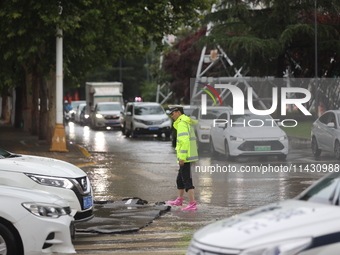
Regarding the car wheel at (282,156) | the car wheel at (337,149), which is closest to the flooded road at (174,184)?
the car wheel at (282,156)

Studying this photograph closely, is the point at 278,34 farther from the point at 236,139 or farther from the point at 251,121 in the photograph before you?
the point at 236,139

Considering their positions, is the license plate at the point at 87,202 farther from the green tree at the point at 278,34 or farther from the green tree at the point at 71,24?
the green tree at the point at 278,34

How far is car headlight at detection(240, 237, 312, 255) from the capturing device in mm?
4879

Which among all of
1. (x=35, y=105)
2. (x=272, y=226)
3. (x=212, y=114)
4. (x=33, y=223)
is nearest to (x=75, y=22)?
(x=212, y=114)

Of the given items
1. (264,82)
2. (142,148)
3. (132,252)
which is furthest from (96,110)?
(132,252)

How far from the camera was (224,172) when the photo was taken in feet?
63.1

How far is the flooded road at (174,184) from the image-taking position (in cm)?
943

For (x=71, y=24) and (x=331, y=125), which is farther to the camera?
(x=71, y=24)

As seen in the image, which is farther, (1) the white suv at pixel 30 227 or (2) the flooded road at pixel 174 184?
(2) the flooded road at pixel 174 184

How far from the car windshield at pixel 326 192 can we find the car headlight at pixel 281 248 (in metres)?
0.91

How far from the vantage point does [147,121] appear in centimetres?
3653

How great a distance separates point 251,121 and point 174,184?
616 cm

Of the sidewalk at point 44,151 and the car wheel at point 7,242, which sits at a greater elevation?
the car wheel at point 7,242

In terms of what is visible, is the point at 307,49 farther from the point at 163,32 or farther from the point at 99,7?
the point at 99,7
